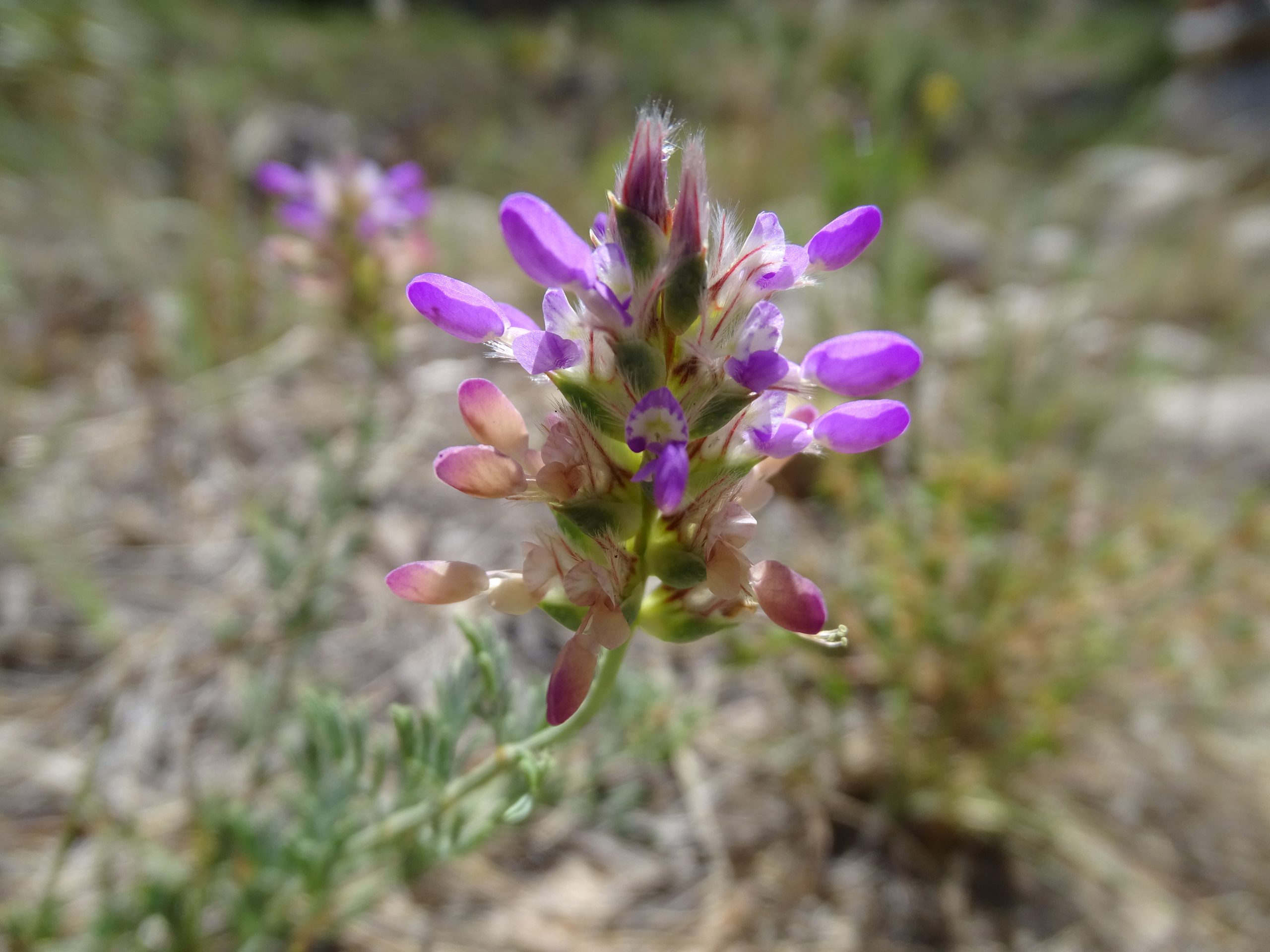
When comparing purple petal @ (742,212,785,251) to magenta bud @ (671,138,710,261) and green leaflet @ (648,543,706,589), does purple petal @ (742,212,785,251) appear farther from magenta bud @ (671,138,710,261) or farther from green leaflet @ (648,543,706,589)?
green leaflet @ (648,543,706,589)

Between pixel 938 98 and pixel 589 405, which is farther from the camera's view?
pixel 938 98

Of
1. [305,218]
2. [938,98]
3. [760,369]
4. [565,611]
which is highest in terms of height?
[938,98]

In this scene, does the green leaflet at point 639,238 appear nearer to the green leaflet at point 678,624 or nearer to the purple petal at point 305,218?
the green leaflet at point 678,624

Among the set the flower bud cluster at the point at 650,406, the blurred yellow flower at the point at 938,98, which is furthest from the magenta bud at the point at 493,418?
the blurred yellow flower at the point at 938,98

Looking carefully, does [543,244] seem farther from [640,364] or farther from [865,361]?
[865,361]

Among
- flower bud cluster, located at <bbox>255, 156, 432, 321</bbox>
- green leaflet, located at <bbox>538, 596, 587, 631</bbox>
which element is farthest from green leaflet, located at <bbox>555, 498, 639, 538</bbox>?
flower bud cluster, located at <bbox>255, 156, 432, 321</bbox>

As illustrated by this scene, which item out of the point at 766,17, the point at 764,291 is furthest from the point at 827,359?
the point at 766,17

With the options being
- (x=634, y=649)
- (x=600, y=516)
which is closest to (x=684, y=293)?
(x=600, y=516)
